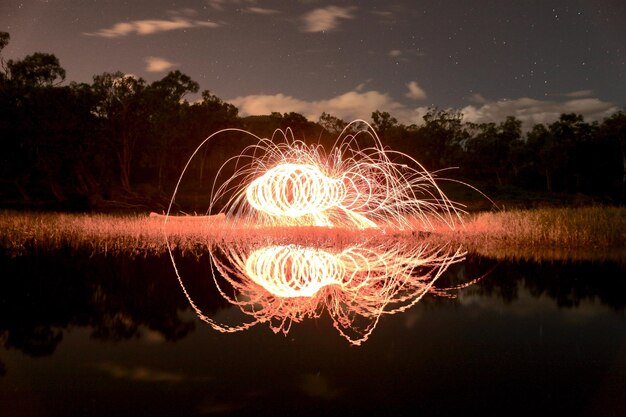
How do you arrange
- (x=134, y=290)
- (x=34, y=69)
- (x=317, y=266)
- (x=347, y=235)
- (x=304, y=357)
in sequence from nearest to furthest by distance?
(x=304, y=357) < (x=134, y=290) < (x=317, y=266) < (x=347, y=235) < (x=34, y=69)

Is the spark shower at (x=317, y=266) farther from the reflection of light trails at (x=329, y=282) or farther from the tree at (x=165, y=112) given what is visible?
the tree at (x=165, y=112)

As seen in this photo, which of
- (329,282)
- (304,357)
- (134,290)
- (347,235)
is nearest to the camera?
(304,357)

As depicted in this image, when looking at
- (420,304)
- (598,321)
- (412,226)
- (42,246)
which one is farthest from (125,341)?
(412,226)

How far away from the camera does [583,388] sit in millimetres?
6555

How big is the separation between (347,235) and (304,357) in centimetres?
1443

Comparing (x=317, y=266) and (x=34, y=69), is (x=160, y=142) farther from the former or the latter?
(x=317, y=266)

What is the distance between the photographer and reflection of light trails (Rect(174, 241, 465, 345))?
31.8 ft

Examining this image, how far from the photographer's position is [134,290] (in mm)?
11609

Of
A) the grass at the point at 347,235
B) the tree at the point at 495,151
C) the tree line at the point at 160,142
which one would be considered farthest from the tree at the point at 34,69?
the tree at the point at 495,151

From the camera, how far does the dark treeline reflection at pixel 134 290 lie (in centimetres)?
895

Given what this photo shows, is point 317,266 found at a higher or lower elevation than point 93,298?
higher

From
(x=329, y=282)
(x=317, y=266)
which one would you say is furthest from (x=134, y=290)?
(x=317, y=266)

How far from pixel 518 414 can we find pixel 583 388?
1.21 m

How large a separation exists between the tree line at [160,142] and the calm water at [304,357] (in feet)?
103
